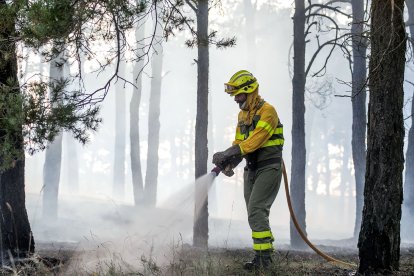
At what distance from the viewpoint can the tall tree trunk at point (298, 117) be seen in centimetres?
1305

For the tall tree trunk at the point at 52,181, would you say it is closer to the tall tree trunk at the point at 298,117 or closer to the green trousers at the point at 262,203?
the tall tree trunk at the point at 298,117

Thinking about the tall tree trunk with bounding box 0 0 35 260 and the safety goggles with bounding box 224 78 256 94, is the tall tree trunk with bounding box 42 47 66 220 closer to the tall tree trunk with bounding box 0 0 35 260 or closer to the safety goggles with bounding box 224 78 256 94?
the tall tree trunk with bounding box 0 0 35 260

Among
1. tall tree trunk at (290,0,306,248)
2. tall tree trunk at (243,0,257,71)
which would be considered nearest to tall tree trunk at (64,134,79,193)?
tall tree trunk at (243,0,257,71)

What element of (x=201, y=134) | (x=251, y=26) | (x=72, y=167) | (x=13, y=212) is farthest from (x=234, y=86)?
(x=72, y=167)

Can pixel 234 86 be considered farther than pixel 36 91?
Yes

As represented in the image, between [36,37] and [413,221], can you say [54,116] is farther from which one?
[413,221]

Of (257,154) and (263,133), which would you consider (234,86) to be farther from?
(257,154)

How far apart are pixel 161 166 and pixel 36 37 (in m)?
65.3

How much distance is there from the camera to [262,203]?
6.33 meters

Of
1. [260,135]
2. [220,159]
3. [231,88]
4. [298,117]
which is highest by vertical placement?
[298,117]

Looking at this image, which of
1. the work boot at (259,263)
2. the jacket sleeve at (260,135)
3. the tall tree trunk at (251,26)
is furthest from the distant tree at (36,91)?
the tall tree trunk at (251,26)

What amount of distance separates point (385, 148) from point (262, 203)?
4.82 feet

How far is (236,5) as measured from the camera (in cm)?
4325

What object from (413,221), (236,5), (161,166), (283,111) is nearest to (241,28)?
(236,5)
